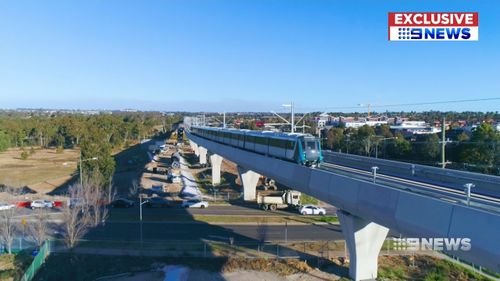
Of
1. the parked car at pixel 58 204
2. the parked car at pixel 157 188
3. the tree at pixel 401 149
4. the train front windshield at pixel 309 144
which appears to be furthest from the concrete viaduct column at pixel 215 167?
the train front windshield at pixel 309 144

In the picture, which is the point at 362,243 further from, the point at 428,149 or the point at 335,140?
the point at 335,140

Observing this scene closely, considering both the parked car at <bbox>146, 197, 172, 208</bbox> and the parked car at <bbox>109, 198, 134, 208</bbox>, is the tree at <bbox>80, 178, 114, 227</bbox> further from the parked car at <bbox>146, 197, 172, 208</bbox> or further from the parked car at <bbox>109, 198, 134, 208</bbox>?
the parked car at <bbox>146, 197, 172, 208</bbox>

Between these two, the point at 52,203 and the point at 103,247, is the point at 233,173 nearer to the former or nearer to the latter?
the point at 52,203

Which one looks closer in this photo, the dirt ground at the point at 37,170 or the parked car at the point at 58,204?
the parked car at the point at 58,204

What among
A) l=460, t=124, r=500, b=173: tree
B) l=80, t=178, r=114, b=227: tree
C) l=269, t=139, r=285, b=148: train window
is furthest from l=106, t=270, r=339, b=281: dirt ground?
l=460, t=124, r=500, b=173: tree

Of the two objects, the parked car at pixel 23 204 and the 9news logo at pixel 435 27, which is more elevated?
the 9news logo at pixel 435 27

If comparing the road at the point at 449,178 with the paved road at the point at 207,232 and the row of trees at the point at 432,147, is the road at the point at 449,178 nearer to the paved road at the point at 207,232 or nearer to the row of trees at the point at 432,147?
the row of trees at the point at 432,147
